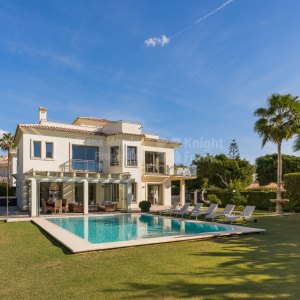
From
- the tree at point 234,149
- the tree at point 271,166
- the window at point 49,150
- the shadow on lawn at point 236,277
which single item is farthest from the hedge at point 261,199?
the tree at point 234,149

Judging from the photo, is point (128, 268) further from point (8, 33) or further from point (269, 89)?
point (269, 89)

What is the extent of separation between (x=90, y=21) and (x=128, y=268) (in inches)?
643

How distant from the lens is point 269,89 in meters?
27.0

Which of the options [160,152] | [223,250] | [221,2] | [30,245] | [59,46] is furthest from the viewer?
[160,152]

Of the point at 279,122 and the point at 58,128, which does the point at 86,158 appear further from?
the point at 279,122

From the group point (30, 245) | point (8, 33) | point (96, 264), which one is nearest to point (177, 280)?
point (96, 264)

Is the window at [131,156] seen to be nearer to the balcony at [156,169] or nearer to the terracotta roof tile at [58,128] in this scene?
the balcony at [156,169]

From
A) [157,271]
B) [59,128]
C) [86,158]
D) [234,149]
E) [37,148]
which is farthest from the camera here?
[234,149]

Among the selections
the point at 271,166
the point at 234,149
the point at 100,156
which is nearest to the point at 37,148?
the point at 100,156

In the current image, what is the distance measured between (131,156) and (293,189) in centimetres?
1424

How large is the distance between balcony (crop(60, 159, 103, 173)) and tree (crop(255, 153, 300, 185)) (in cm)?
4490

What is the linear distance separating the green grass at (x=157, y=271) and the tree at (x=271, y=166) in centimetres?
5498

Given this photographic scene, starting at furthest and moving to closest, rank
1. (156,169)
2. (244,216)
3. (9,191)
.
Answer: (9,191)
(156,169)
(244,216)

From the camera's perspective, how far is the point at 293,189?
25.7m
